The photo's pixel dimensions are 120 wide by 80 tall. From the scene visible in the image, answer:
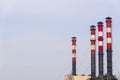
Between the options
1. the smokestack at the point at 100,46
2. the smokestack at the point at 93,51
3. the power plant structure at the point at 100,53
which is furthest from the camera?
the smokestack at the point at 93,51

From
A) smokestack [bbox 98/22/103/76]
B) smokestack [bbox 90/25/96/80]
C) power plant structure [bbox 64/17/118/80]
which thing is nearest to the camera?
power plant structure [bbox 64/17/118/80]

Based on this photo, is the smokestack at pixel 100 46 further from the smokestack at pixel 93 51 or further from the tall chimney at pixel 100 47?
the smokestack at pixel 93 51

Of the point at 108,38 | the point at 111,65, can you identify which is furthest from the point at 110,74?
the point at 108,38

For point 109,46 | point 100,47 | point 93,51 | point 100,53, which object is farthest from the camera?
point 93,51

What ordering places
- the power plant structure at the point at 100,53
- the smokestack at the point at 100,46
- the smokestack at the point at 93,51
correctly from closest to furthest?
the power plant structure at the point at 100,53
the smokestack at the point at 100,46
the smokestack at the point at 93,51

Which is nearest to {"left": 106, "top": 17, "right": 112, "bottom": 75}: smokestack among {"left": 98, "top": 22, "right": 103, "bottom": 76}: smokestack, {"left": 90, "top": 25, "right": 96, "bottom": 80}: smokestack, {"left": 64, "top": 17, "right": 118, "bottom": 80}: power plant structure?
{"left": 64, "top": 17, "right": 118, "bottom": 80}: power plant structure

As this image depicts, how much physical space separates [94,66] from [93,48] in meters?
3.97

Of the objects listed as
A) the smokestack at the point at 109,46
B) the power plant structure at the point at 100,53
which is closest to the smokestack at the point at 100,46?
the power plant structure at the point at 100,53

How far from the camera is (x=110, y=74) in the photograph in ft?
242

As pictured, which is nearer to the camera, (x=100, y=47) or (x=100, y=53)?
(x=100, y=47)

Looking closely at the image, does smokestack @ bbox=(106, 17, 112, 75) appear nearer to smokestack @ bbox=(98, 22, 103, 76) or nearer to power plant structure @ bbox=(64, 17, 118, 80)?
power plant structure @ bbox=(64, 17, 118, 80)

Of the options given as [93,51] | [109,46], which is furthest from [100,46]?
[93,51]

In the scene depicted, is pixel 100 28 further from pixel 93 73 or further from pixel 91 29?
pixel 93 73

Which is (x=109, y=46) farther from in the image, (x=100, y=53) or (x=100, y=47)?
(x=100, y=53)
